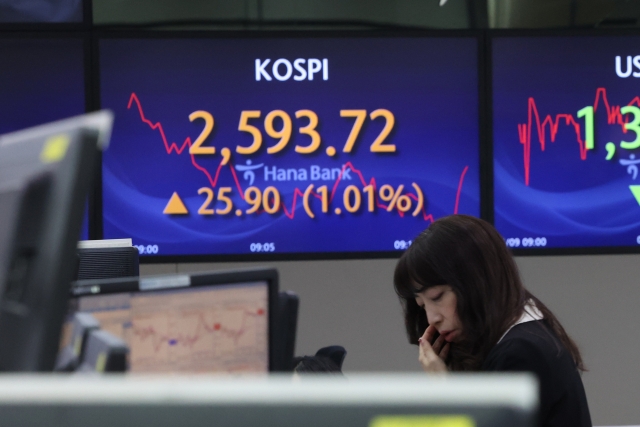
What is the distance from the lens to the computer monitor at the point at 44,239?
2.21 ft

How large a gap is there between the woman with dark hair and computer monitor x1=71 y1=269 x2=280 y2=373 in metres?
0.68

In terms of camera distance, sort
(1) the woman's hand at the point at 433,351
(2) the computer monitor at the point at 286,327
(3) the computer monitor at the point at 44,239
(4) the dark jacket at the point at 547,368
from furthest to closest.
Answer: (1) the woman's hand at the point at 433,351, (4) the dark jacket at the point at 547,368, (2) the computer monitor at the point at 286,327, (3) the computer monitor at the point at 44,239

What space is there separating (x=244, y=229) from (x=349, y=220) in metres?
A: 0.45

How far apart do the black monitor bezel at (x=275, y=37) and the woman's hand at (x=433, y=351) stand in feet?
4.46

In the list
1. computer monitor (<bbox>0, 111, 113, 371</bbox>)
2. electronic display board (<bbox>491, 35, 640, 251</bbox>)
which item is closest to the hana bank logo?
electronic display board (<bbox>491, 35, 640, 251</bbox>)

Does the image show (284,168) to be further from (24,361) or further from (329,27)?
(24,361)

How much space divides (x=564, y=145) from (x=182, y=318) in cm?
267
